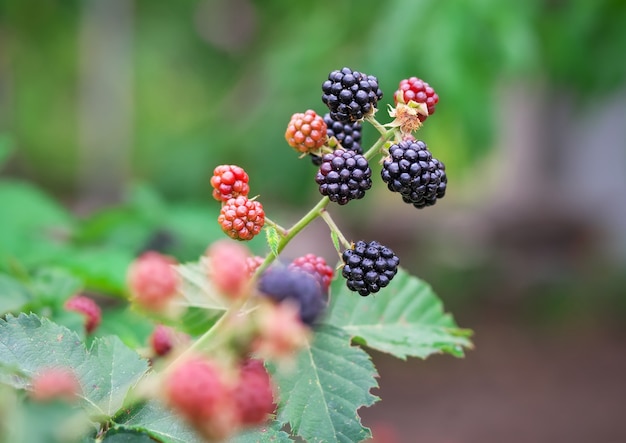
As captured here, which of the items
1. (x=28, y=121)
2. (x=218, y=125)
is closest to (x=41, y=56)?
(x=28, y=121)

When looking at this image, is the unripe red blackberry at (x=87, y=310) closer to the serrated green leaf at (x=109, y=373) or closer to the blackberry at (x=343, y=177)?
the serrated green leaf at (x=109, y=373)

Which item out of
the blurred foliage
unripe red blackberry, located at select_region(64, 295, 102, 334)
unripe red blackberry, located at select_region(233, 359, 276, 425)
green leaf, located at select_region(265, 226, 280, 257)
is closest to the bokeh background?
the blurred foliage

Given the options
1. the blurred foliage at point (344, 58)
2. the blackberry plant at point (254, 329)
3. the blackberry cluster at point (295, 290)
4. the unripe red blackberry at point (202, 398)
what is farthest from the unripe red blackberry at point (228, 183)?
the blurred foliage at point (344, 58)

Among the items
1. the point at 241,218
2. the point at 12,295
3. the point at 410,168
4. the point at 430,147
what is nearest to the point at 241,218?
the point at 241,218

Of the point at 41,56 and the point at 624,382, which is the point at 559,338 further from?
the point at 41,56

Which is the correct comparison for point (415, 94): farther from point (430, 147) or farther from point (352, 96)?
point (430, 147)
